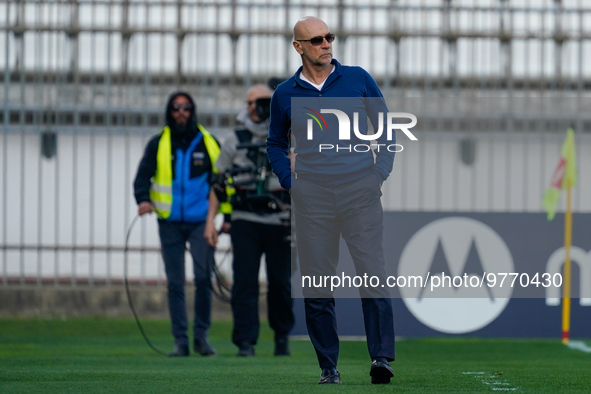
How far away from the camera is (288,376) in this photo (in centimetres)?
462

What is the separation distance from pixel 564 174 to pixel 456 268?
1.55 meters

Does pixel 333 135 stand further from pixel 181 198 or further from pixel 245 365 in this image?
pixel 181 198

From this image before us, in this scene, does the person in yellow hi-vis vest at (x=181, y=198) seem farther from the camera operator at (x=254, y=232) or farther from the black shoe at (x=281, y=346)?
the black shoe at (x=281, y=346)

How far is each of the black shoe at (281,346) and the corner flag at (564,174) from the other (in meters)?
2.64

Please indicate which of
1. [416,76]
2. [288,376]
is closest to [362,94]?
[288,376]

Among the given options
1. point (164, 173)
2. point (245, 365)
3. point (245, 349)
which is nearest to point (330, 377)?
point (245, 365)

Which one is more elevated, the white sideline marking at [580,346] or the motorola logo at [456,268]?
the motorola logo at [456,268]

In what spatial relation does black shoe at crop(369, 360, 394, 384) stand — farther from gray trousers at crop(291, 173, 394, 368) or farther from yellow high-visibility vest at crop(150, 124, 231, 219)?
yellow high-visibility vest at crop(150, 124, 231, 219)

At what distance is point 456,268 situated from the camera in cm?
721

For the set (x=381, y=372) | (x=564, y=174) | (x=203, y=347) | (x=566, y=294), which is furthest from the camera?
(x=564, y=174)

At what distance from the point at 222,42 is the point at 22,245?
2608 millimetres

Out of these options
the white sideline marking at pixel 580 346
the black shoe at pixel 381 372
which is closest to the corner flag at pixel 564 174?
the white sideline marking at pixel 580 346

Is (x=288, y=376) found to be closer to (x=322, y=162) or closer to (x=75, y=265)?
(x=322, y=162)

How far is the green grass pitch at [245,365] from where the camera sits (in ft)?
13.3
